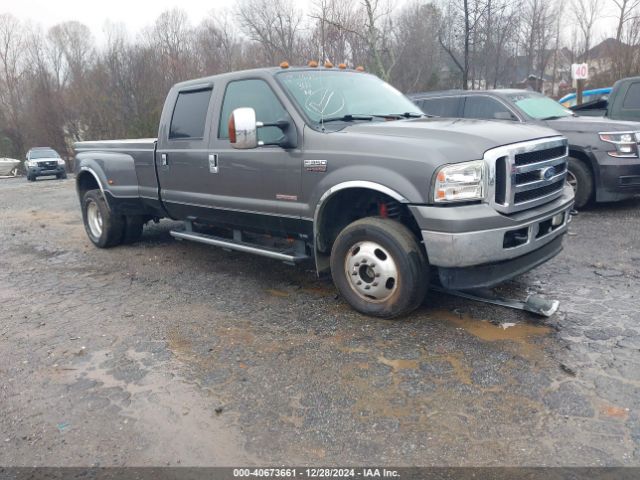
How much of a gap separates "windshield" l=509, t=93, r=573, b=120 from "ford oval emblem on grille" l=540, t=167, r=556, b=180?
13.6ft

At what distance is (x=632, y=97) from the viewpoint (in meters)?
9.27

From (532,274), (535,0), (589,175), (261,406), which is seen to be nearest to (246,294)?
(261,406)

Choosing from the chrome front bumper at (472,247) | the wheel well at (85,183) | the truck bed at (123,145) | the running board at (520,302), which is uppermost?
the truck bed at (123,145)

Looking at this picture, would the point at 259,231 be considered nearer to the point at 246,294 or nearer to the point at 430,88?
the point at 246,294

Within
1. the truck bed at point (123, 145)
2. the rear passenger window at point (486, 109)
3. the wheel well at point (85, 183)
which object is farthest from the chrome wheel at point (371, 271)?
the rear passenger window at point (486, 109)

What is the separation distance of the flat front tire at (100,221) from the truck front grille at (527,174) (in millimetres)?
5021

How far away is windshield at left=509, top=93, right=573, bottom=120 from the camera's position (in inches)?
317

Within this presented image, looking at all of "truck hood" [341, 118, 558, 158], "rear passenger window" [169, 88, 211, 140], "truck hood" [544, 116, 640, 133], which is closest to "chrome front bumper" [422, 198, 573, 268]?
"truck hood" [341, 118, 558, 158]

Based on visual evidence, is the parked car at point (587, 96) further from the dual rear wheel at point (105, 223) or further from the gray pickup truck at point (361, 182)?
the dual rear wheel at point (105, 223)

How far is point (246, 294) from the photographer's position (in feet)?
16.4

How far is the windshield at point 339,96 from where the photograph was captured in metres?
4.62

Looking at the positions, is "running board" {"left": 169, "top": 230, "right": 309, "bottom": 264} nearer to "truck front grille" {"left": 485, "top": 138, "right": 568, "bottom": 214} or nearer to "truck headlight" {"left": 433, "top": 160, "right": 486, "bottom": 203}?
"truck headlight" {"left": 433, "top": 160, "right": 486, "bottom": 203}

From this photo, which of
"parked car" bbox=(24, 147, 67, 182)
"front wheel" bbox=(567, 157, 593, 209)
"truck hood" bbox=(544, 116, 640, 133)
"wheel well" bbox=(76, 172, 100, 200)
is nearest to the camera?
"wheel well" bbox=(76, 172, 100, 200)

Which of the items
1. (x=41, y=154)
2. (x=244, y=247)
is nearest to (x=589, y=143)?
(x=244, y=247)
